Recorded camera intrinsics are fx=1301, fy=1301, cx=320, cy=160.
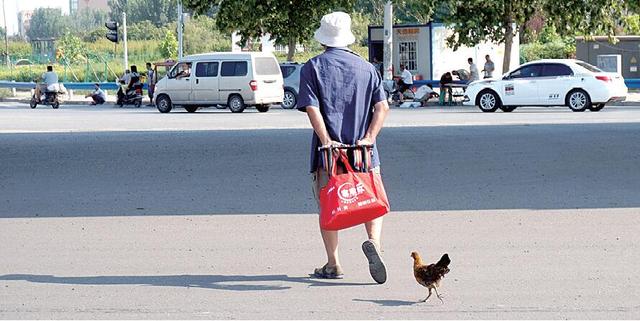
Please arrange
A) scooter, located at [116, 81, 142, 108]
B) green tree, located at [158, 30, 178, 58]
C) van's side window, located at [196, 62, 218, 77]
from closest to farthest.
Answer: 1. van's side window, located at [196, 62, 218, 77]
2. scooter, located at [116, 81, 142, 108]
3. green tree, located at [158, 30, 178, 58]

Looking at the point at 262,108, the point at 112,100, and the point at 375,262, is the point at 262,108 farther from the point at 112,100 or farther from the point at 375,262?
the point at 375,262

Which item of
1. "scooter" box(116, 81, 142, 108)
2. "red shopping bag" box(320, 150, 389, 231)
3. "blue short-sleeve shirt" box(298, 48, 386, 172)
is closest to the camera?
"red shopping bag" box(320, 150, 389, 231)

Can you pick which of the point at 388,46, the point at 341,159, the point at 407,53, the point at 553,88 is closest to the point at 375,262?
the point at 341,159

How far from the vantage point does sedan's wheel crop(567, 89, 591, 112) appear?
109 feet

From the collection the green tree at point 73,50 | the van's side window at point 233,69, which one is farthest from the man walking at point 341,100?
the green tree at point 73,50

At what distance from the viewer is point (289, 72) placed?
39844 mm

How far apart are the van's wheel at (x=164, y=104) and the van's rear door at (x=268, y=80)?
303 cm

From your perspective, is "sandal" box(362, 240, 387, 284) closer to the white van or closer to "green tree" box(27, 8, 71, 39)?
the white van

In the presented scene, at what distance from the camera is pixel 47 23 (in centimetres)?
17050

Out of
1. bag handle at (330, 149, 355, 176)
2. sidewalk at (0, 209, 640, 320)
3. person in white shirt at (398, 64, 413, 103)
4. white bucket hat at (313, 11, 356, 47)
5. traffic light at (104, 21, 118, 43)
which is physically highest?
traffic light at (104, 21, 118, 43)

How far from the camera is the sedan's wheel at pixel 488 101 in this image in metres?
34.4

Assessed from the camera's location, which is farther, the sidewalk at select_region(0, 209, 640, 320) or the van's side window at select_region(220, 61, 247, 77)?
the van's side window at select_region(220, 61, 247, 77)

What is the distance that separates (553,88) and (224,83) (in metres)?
9.67

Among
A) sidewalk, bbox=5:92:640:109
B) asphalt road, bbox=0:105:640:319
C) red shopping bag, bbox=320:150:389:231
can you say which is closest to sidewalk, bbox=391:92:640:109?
sidewalk, bbox=5:92:640:109
